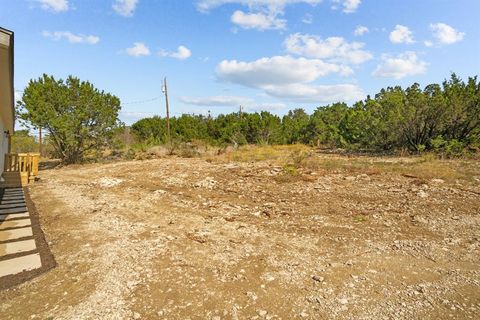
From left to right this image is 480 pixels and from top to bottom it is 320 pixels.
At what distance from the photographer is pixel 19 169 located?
10.9 metres

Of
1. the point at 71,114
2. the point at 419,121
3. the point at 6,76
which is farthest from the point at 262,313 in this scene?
the point at 71,114

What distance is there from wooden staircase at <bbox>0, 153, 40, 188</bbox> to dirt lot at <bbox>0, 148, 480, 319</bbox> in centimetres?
231

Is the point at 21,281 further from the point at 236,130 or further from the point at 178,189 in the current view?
the point at 236,130

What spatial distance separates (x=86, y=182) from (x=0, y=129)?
12.7ft

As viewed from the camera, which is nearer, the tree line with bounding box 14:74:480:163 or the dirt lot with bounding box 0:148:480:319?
the dirt lot with bounding box 0:148:480:319

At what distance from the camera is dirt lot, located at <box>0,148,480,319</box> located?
2.99m

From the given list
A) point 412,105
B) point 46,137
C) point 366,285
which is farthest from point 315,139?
point 366,285

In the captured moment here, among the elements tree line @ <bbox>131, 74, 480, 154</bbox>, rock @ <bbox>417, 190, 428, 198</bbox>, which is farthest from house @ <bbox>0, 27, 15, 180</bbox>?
tree line @ <bbox>131, 74, 480, 154</bbox>

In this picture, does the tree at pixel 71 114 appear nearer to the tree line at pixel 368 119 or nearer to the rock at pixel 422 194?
the tree line at pixel 368 119

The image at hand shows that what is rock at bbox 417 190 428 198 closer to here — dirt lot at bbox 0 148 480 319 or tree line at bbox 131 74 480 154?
dirt lot at bbox 0 148 480 319

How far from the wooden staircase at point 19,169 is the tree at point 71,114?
3.86 meters

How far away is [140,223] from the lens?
5.62 meters

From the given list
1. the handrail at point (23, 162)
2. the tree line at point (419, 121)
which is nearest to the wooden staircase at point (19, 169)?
the handrail at point (23, 162)

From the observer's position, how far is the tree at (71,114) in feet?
48.8
